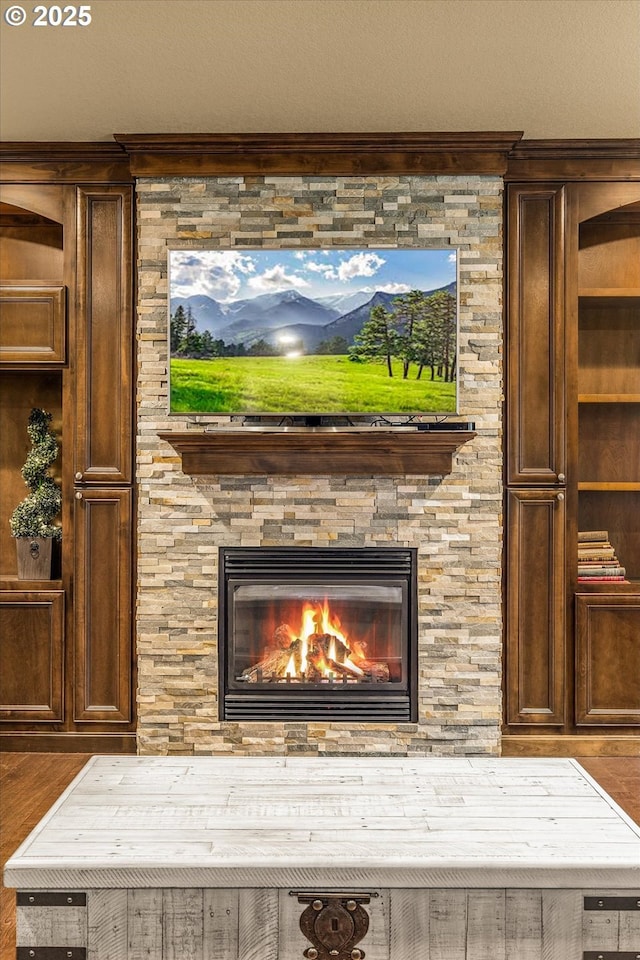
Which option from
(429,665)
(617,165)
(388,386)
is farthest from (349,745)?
→ (617,165)

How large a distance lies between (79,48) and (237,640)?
2441mm

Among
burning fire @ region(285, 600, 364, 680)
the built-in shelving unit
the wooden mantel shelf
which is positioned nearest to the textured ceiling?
the built-in shelving unit

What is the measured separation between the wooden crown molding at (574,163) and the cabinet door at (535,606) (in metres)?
1.46

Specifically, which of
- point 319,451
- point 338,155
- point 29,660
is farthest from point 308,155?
point 29,660

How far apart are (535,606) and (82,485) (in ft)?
7.14

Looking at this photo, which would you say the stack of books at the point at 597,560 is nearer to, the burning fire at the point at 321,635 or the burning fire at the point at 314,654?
the burning fire at the point at 314,654

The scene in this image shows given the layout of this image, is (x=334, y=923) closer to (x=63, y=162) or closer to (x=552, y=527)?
(x=552, y=527)

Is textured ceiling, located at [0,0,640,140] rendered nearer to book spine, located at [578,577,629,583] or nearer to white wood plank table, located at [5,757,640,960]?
book spine, located at [578,577,629,583]

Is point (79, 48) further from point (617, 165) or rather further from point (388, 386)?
point (617, 165)

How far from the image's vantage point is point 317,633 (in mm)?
3648

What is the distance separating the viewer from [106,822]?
1966 millimetres

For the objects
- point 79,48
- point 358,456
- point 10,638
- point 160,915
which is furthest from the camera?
point 10,638

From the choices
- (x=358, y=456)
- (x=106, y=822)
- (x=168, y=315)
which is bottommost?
(x=106, y=822)

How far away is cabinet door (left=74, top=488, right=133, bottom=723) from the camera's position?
12.1 ft
